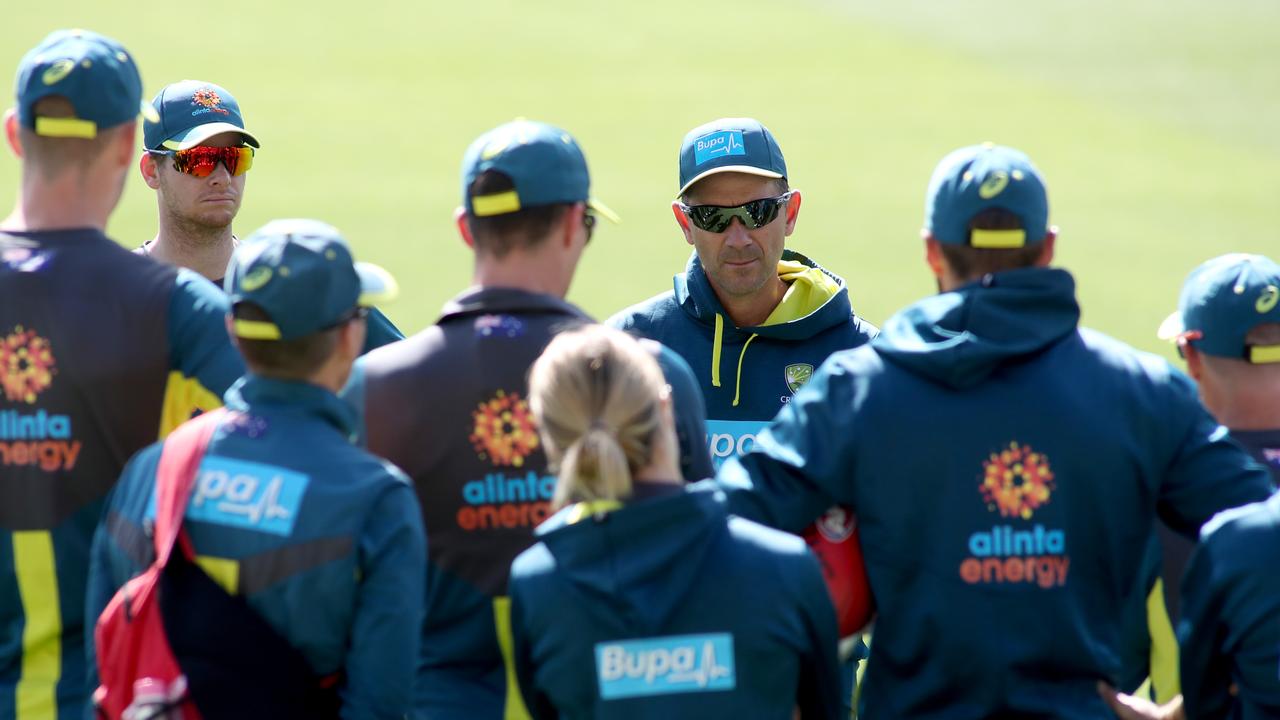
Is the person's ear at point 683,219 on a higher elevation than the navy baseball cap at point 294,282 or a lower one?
lower

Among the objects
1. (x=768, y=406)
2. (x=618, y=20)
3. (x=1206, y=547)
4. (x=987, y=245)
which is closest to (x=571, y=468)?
(x=987, y=245)

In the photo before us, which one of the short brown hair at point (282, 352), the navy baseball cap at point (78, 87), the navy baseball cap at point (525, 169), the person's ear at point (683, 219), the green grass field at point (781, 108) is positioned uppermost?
the navy baseball cap at point (78, 87)

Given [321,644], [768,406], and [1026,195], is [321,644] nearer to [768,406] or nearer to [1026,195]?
[1026,195]

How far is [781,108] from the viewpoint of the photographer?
100 feet

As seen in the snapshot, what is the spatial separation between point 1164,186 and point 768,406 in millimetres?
20726

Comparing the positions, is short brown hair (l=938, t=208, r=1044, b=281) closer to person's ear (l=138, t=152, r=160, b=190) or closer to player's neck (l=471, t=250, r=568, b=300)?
player's neck (l=471, t=250, r=568, b=300)

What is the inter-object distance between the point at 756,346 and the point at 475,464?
7.43 ft

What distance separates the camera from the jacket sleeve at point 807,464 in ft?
11.9

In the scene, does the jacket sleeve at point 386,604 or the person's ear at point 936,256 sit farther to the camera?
the person's ear at point 936,256

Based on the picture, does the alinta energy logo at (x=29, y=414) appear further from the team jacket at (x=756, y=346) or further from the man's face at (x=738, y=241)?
the man's face at (x=738, y=241)

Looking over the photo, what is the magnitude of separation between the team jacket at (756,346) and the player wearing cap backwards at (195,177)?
166 centimetres

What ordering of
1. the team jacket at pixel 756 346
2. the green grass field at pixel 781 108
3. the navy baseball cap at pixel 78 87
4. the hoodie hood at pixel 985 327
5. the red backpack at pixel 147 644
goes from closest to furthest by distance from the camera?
the red backpack at pixel 147 644 → the hoodie hood at pixel 985 327 → the navy baseball cap at pixel 78 87 → the team jacket at pixel 756 346 → the green grass field at pixel 781 108

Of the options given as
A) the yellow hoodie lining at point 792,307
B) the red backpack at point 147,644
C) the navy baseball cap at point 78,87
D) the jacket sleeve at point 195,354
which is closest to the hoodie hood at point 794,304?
the yellow hoodie lining at point 792,307

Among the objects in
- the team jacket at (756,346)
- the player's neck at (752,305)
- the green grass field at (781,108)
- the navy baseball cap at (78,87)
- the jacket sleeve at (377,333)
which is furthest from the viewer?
the green grass field at (781,108)
